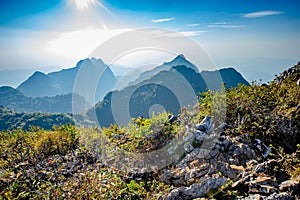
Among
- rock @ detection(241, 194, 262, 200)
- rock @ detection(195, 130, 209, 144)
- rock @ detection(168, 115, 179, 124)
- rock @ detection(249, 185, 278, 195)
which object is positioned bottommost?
rock @ detection(241, 194, 262, 200)

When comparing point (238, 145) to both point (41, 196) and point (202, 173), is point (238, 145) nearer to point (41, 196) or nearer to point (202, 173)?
point (202, 173)

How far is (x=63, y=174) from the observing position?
7.14m

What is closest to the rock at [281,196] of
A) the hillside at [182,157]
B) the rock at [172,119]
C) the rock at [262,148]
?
the hillside at [182,157]

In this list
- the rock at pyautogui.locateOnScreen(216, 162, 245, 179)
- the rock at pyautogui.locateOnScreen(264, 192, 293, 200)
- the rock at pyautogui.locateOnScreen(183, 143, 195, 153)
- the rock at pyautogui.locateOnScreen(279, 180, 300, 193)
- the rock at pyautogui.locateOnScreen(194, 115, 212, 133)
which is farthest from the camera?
the rock at pyautogui.locateOnScreen(194, 115, 212, 133)


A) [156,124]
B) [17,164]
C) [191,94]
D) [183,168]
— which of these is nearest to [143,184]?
[183,168]

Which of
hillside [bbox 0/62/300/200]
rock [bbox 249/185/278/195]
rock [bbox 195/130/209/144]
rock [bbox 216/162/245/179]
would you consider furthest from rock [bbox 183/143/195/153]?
rock [bbox 249/185/278/195]

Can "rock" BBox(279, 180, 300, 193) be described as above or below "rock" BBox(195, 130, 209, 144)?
below

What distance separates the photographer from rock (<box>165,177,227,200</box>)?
5104 millimetres

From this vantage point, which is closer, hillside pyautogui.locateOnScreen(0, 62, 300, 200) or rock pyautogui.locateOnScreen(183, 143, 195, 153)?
hillside pyautogui.locateOnScreen(0, 62, 300, 200)

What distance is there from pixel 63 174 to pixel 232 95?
21.7 feet

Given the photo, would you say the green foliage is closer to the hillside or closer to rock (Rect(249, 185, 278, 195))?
the hillside

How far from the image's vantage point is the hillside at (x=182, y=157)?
5211 millimetres

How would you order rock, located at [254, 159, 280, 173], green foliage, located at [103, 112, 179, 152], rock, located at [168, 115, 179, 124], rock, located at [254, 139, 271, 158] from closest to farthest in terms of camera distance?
rock, located at [254, 159, 280, 173], rock, located at [254, 139, 271, 158], green foliage, located at [103, 112, 179, 152], rock, located at [168, 115, 179, 124]

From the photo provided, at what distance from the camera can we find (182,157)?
21.7 ft
